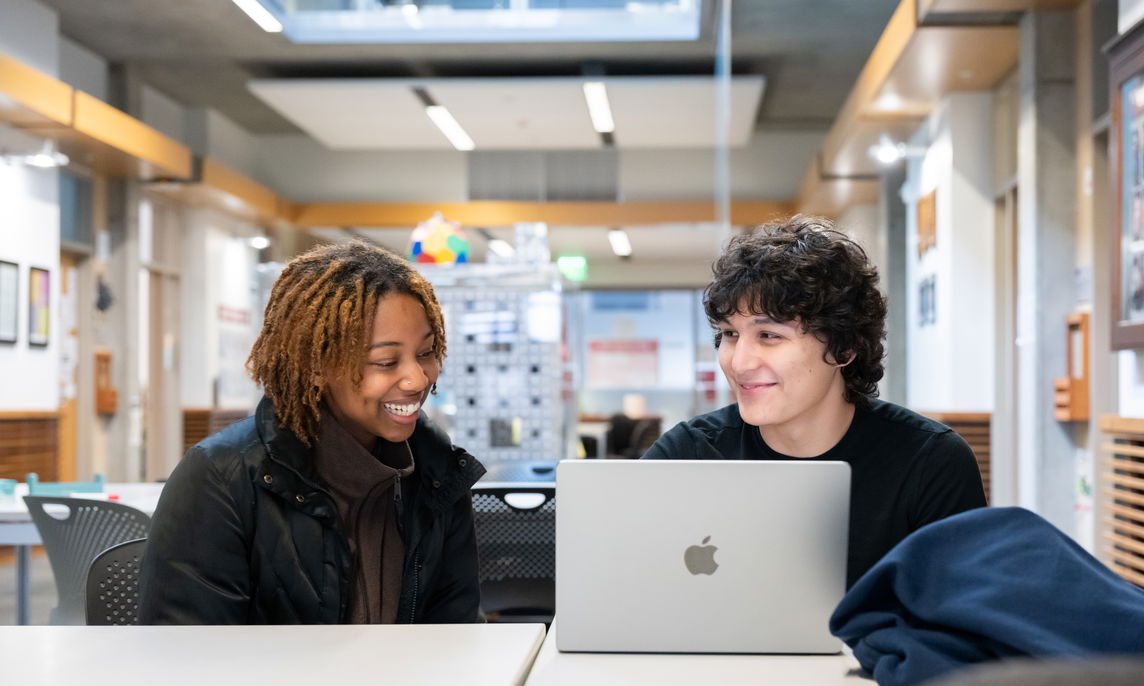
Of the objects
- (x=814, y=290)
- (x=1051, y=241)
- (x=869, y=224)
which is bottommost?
(x=814, y=290)

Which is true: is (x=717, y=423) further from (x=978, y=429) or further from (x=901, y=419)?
(x=978, y=429)

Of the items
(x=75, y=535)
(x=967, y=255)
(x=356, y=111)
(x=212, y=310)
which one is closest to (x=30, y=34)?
(x=356, y=111)

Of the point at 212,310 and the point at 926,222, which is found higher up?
the point at 926,222

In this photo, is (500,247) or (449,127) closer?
(449,127)

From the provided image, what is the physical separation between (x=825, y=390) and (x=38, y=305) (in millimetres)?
7900

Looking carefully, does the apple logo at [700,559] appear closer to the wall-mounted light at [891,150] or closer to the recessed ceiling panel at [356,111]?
the wall-mounted light at [891,150]

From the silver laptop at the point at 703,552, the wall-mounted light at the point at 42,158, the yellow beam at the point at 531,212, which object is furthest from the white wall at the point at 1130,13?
the yellow beam at the point at 531,212

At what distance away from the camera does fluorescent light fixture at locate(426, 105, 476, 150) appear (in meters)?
10.4

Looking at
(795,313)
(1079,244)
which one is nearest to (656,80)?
(1079,244)

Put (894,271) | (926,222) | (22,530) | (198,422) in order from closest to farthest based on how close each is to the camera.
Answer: (22,530)
(926,222)
(894,271)
(198,422)

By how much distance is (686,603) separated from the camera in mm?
1523

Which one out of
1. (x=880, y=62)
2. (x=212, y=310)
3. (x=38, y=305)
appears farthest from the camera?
(x=212, y=310)

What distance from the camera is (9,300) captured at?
8.22 m

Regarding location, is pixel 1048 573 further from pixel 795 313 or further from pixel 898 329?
pixel 898 329
